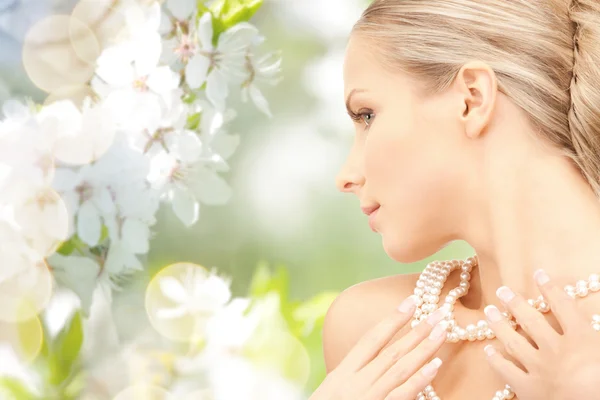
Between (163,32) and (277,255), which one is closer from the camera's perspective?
(163,32)

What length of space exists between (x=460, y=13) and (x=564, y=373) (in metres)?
0.50

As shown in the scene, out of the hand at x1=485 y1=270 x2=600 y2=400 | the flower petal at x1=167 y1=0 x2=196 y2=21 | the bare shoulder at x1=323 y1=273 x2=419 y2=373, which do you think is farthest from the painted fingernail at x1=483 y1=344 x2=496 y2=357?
the flower petal at x1=167 y1=0 x2=196 y2=21

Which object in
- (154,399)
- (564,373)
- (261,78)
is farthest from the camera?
(261,78)

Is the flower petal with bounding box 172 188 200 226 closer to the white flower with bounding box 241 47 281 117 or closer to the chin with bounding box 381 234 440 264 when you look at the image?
the white flower with bounding box 241 47 281 117

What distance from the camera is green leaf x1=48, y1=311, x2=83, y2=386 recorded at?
1498 mm

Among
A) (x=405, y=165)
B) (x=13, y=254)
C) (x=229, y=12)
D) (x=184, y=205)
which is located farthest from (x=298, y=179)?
(x=405, y=165)

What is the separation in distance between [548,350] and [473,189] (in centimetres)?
24

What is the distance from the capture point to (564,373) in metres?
0.92

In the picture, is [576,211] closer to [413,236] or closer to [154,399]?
[413,236]

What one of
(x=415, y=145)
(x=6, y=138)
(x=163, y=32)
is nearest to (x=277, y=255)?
(x=163, y=32)

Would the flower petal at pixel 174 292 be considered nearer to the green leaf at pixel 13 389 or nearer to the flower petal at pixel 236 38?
the green leaf at pixel 13 389

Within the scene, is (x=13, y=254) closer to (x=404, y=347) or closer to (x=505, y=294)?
(x=404, y=347)

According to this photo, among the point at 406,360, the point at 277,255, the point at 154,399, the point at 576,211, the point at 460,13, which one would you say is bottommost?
the point at 154,399

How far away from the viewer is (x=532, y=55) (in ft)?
3.43
